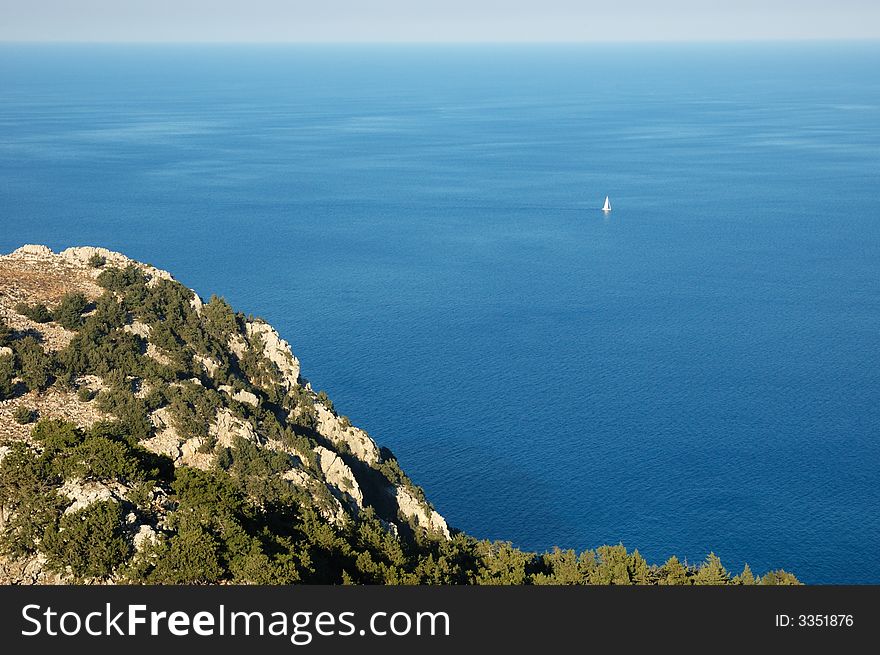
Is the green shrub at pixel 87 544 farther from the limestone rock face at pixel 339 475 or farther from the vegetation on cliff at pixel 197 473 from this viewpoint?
the limestone rock face at pixel 339 475

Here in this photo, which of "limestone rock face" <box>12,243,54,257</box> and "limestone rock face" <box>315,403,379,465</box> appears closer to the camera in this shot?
"limestone rock face" <box>315,403,379,465</box>

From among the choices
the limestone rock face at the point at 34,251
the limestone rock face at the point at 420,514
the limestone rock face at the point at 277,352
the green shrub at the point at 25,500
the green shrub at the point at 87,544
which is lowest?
the green shrub at the point at 87,544

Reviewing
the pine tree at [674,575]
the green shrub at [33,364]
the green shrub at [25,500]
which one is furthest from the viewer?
the green shrub at [33,364]

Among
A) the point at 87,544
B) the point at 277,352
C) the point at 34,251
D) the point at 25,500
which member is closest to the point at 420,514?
the point at 277,352

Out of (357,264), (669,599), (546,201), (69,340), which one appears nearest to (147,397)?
(69,340)

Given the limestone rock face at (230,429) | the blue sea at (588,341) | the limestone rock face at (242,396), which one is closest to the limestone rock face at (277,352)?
the limestone rock face at (242,396)

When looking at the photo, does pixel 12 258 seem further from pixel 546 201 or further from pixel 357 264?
pixel 546 201

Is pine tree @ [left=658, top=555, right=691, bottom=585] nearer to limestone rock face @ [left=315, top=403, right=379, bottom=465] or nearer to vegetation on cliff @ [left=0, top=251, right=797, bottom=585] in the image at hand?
vegetation on cliff @ [left=0, top=251, right=797, bottom=585]

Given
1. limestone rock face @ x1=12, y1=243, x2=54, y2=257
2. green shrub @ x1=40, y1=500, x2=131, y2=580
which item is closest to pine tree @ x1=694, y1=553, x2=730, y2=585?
green shrub @ x1=40, y1=500, x2=131, y2=580

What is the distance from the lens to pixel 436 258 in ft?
516

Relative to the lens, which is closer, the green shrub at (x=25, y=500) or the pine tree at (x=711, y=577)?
the green shrub at (x=25, y=500)

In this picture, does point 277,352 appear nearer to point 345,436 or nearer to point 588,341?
point 345,436

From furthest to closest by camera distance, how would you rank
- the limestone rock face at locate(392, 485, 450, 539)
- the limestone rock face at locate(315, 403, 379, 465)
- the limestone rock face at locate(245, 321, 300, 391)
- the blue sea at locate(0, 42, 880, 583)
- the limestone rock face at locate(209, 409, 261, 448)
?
the blue sea at locate(0, 42, 880, 583) → the limestone rock face at locate(245, 321, 300, 391) → the limestone rock face at locate(315, 403, 379, 465) → the limestone rock face at locate(392, 485, 450, 539) → the limestone rock face at locate(209, 409, 261, 448)

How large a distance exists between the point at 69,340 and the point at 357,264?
105 m
